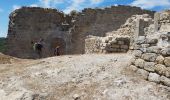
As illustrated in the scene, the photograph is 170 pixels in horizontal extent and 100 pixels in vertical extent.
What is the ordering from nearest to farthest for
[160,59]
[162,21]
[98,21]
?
[160,59] < [162,21] < [98,21]

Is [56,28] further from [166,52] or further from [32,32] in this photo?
[166,52]

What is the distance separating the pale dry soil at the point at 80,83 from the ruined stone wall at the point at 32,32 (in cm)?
1799

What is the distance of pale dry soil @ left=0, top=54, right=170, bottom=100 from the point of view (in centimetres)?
773

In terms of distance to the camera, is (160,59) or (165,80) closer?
(165,80)

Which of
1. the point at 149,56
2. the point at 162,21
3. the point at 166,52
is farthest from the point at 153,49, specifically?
the point at 162,21

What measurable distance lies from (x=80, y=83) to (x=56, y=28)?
809 inches

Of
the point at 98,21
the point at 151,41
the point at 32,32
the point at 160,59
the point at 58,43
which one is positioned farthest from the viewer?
the point at 58,43

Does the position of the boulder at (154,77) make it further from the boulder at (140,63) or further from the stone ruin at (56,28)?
the stone ruin at (56,28)

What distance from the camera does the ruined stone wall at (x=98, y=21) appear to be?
28.4 m

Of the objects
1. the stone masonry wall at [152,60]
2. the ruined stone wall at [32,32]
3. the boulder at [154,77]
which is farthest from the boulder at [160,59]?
the ruined stone wall at [32,32]

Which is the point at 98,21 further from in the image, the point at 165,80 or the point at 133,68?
the point at 165,80

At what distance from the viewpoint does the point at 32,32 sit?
28359mm

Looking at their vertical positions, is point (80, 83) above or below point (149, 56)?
below

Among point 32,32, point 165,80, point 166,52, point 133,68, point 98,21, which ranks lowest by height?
point 165,80
